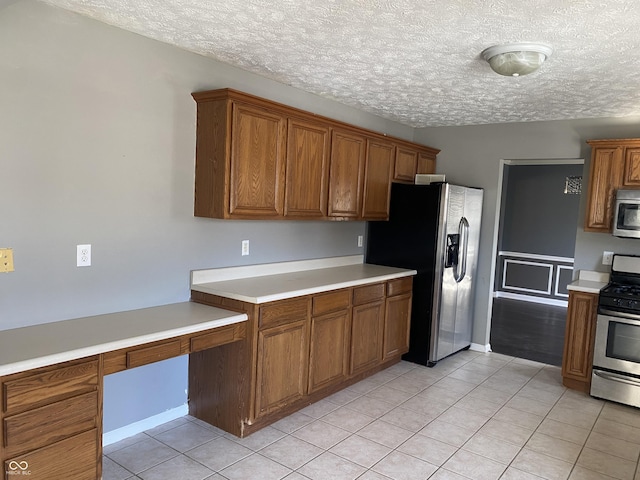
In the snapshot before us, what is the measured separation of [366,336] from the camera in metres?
3.97

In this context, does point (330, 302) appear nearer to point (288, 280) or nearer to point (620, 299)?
point (288, 280)

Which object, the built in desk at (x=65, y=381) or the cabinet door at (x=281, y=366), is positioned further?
the cabinet door at (x=281, y=366)

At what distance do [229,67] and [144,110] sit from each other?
0.75m

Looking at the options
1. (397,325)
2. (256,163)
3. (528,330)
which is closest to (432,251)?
(397,325)

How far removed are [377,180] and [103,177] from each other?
8.12 ft

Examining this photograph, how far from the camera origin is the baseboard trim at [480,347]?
504 cm

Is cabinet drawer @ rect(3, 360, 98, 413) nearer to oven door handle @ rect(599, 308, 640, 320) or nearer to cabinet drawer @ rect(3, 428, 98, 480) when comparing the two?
cabinet drawer @ rect(3, 428, 98, 480)

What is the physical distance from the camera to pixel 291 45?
275 cm

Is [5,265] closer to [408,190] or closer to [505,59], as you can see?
[505,59]

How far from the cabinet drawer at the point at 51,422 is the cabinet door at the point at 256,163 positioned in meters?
1.37

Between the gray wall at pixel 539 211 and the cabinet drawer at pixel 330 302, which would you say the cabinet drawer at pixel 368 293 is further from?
the gray wall at pixel 539 211

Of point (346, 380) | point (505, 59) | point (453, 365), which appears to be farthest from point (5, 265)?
point (453, 365)

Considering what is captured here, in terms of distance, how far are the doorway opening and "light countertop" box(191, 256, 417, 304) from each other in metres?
3.42

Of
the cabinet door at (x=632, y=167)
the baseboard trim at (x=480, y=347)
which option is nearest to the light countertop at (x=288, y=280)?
the baseboard trim at (x=480, y=347)
